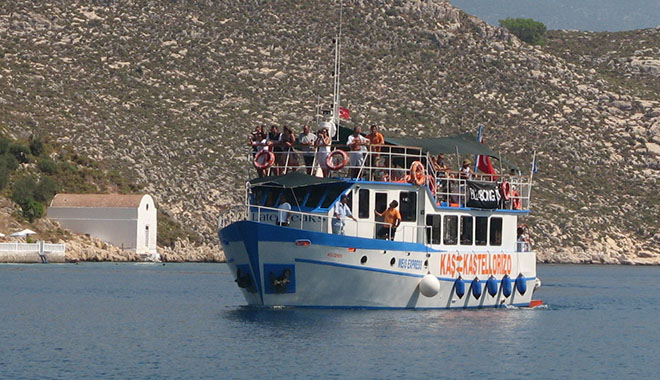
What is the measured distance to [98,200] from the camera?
344 feet

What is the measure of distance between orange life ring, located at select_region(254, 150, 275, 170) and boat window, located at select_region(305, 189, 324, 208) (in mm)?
1912

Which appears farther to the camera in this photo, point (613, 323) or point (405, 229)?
point (613, 323)

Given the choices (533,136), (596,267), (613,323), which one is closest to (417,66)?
(533,136)

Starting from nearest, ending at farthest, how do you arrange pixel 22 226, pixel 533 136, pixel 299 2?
pixel 22 226
pixel 533 136
pixel 299 2

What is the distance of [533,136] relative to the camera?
5192 inches

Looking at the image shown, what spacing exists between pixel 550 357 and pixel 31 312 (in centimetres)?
1946

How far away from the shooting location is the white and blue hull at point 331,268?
4134 centimetres

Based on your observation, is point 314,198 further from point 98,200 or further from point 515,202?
point 98,200

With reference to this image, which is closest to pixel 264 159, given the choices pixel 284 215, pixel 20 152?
pixel 284 215

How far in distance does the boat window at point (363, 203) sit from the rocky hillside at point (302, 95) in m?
70.2

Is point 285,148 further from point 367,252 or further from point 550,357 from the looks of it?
point 550,357

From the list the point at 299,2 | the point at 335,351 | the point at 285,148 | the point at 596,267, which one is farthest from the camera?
the point at 299,2

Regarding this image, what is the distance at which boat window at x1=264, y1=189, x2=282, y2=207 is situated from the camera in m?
43.8

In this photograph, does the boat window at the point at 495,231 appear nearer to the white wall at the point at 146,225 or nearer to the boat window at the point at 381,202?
the boat window at the point at 381,202
